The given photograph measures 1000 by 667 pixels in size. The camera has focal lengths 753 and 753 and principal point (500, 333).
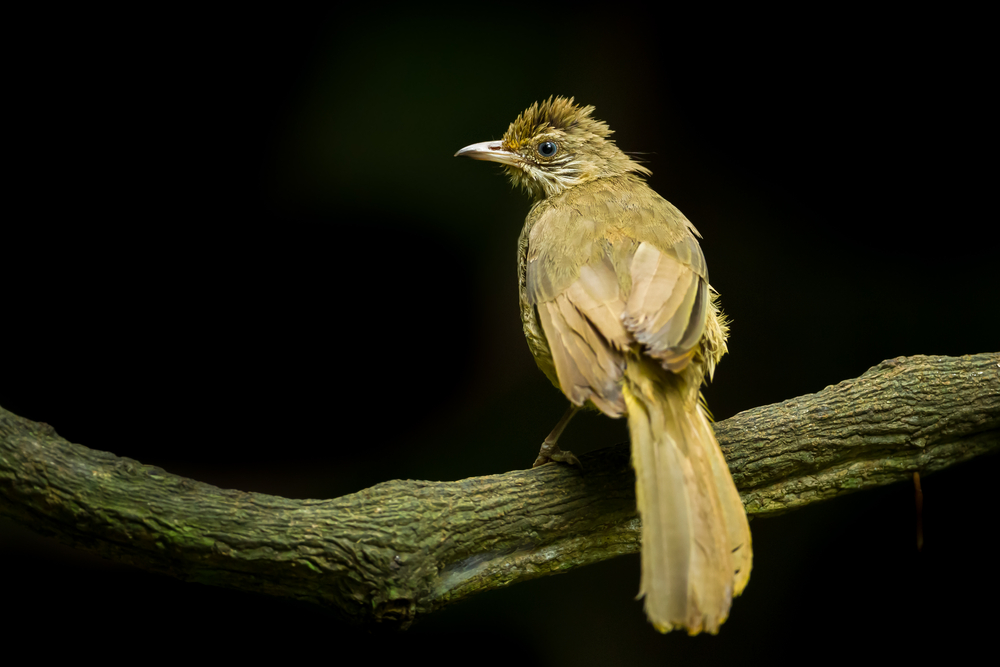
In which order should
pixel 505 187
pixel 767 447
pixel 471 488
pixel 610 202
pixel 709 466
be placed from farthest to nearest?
pixel 505 187, pixel 610 202, pixel 767 447, pixel 471 488, pixel 709 466

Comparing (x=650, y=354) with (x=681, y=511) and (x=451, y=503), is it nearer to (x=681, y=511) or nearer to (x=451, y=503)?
(x=681, y=511)

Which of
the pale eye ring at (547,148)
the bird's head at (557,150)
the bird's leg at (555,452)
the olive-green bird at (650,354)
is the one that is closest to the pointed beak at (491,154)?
the bird's head at (557,150)

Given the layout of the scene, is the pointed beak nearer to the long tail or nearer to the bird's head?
the bird's head

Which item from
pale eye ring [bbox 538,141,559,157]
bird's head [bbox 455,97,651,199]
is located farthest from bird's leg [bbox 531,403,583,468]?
pale eye ring [bbox 538,141,559,157]

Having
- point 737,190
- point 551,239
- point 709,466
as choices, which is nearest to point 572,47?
Result: point 737,190

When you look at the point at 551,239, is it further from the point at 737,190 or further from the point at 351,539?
the point at 737,190

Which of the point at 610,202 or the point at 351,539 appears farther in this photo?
the point at 610,202

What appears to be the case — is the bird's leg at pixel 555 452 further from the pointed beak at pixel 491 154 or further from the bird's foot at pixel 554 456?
the pointed beak at pixel 491 154
